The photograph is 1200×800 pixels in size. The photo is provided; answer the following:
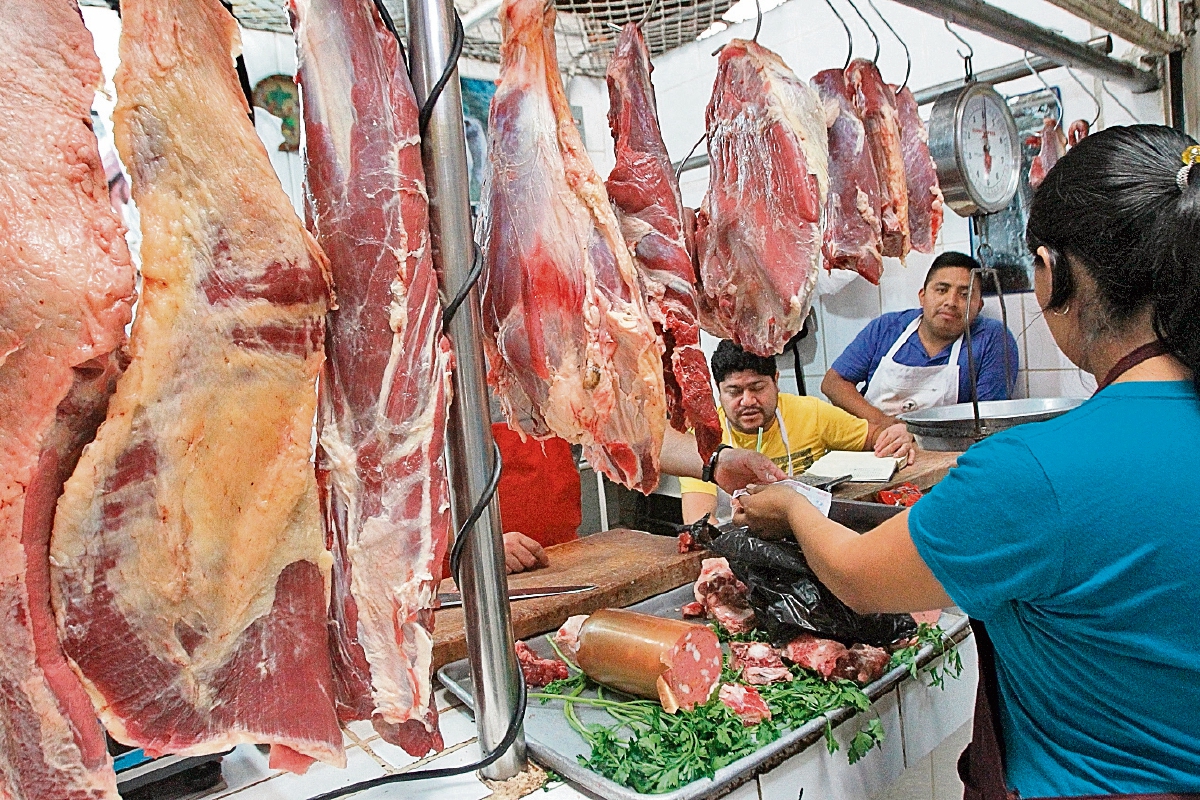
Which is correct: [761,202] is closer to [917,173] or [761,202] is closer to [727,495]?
[917,173]

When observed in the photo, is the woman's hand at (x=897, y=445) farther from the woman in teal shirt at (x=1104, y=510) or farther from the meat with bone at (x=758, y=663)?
the woman in teal shirt at (x=1104, y=510)

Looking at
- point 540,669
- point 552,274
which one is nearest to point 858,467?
point 540,669

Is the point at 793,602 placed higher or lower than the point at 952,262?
lower

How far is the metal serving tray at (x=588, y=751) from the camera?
4.53ft

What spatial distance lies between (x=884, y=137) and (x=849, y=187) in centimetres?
22

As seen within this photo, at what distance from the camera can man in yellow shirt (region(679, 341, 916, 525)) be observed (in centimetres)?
382

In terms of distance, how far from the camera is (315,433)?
3.84 ft

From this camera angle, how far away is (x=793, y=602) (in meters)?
1.89

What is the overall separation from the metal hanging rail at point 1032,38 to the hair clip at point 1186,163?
0.88m

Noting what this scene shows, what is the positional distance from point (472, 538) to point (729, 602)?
1.05 metres

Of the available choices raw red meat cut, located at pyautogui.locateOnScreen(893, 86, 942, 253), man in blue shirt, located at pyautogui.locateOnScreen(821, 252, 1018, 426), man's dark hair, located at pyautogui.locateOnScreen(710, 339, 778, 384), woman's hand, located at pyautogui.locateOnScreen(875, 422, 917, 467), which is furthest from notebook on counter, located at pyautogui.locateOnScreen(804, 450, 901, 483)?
raw red meat cut, located at pyautogui.locateOnScreen(893, 86, 942, 253)

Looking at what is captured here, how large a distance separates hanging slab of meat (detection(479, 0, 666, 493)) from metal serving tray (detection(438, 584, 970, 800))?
0.55m

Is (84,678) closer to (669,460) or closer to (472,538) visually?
(472,538)

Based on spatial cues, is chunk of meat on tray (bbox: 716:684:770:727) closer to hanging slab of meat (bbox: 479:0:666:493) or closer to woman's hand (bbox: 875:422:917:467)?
hanging slab of meat (bbox: 479:0:666:493)
